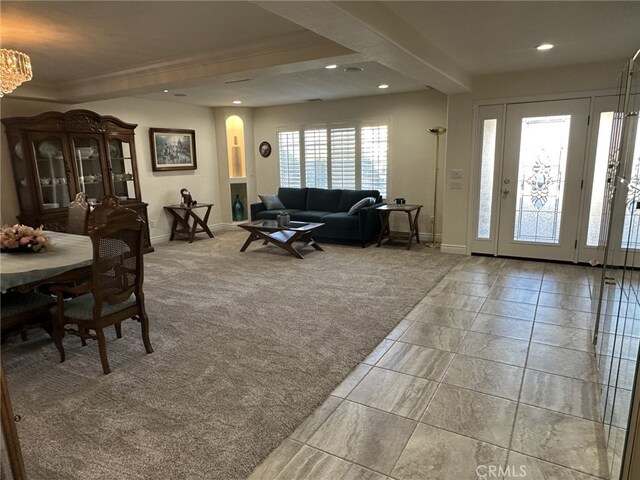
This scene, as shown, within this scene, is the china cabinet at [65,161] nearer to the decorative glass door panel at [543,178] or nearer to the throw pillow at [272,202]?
the throw pillow at [272,202]

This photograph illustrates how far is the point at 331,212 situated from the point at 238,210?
7.30ft

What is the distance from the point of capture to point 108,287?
267 centimetres

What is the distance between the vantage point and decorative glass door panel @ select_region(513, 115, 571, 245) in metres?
4.96

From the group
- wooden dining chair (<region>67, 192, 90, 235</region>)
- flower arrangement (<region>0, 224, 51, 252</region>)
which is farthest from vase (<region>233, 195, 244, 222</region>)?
flower arrangement (<region>0, 224, 51, 252</region>)

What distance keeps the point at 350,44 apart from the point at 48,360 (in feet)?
10.2

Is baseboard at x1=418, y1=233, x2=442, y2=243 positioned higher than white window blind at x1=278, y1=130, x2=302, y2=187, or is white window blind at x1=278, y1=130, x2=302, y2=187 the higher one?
white window blind at x1=278, y1=130, x2=302, y2=187

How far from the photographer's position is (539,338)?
3098 mm

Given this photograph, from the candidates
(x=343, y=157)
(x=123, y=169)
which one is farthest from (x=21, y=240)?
(x=343, y=157)

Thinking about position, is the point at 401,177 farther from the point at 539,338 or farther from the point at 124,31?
the point at 124,31

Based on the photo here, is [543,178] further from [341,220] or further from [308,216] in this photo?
[308,216]

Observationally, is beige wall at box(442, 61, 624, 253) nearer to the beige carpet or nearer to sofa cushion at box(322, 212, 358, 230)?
the beige carpet

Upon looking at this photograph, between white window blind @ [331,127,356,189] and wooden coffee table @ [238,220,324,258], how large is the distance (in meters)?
1.51

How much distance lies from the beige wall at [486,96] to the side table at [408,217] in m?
0.53

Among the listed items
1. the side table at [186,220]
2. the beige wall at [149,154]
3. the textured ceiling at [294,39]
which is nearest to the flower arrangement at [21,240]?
the textured ceiling at [294,39]
